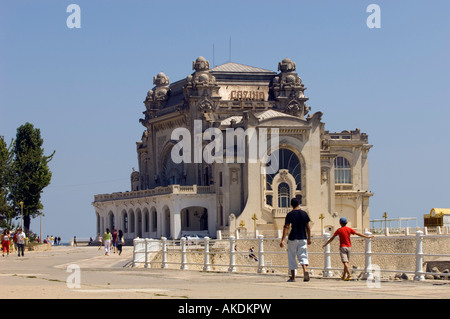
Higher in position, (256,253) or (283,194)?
Answer: (283,194)

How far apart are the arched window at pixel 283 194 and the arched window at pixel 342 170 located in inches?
642

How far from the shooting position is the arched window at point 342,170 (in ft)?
347

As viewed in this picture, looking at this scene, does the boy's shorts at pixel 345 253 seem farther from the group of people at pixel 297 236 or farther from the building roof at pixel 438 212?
the building roof at pixel 438 212

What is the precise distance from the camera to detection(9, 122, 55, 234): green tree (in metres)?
89.4

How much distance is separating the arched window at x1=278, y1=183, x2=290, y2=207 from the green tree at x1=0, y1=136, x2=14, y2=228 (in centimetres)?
2531

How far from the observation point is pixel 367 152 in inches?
4252

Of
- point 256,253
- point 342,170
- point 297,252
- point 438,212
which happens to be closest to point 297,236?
point 297,252

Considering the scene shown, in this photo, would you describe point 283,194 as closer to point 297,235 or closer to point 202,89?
point 202,89

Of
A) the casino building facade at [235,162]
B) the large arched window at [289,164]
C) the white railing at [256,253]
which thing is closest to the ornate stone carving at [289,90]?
the casino building facade at [235,162]

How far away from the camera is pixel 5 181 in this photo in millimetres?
85438

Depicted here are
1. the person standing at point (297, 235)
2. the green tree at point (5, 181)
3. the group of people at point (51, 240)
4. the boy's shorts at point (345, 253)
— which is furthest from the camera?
the group of people at point (51, 240)

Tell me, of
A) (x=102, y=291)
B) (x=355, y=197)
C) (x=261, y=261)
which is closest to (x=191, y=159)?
(x=355, y=197)

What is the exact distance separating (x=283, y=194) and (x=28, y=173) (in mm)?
24710
